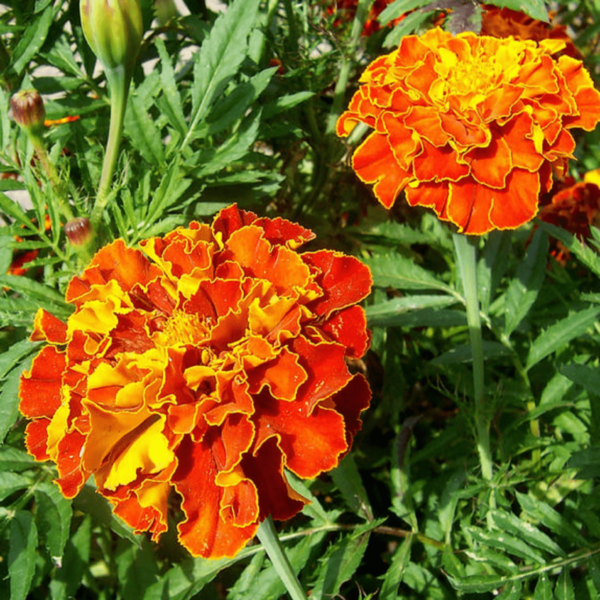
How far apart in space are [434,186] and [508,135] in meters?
0.10

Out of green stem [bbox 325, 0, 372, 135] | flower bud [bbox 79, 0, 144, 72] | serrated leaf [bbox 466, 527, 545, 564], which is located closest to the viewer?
flower bud [bbox 79, 0, 144, 72]

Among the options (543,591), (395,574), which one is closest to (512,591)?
(543,591)

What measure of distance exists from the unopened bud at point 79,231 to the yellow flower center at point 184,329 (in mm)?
146

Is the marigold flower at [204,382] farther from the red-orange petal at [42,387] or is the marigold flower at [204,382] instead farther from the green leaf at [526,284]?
the green leaf at [526,284]

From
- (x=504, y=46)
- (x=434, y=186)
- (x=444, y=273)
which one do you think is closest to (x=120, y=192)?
(x=434, y=186)

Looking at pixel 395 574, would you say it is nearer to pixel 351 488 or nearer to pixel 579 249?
pixel 351 488

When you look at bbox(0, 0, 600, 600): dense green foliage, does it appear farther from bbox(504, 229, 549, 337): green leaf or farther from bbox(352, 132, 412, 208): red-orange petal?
bbox(352, 132, 412, 208): red-orange petal

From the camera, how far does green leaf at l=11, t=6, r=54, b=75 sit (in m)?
1.00

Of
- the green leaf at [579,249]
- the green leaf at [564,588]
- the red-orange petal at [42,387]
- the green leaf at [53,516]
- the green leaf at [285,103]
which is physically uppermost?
the green leaf at [285,103]

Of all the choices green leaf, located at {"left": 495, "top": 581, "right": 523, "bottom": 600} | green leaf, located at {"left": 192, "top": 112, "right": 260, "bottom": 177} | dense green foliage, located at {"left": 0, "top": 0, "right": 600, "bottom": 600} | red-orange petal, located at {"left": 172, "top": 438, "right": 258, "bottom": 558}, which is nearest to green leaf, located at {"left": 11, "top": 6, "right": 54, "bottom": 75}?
dense green foliage, located at {"left": 0, "top": 0, "right": 600, "bottom": 600}

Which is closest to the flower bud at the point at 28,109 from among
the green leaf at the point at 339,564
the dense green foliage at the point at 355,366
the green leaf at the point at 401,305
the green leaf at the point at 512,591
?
the dense green foliage at the point at 355,366

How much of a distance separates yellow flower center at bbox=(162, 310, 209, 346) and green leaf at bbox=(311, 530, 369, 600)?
35cm

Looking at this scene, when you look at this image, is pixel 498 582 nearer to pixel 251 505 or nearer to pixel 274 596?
pixel 274 596

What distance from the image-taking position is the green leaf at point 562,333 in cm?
94
